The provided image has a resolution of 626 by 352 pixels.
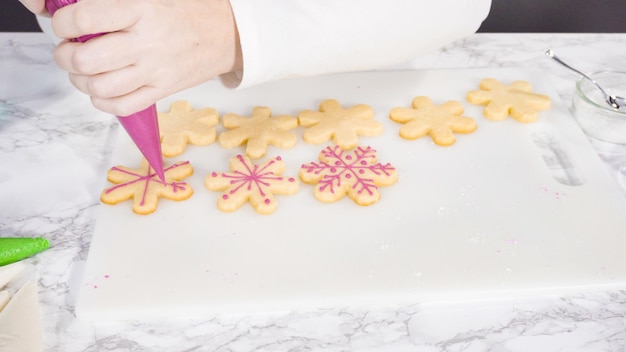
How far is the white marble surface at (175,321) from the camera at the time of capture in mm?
874

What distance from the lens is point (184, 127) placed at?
1196mm

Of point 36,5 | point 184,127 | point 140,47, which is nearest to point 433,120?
point 184,127

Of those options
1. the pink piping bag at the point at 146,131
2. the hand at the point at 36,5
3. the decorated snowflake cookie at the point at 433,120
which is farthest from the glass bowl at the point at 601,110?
the hand at the point at 36,5

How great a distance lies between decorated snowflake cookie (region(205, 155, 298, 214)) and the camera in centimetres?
104

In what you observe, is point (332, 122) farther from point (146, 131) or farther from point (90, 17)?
point (90, 17)

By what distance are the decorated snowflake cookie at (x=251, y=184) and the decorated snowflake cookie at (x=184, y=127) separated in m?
0.09

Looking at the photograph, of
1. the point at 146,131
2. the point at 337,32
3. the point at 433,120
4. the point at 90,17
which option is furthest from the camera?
the point at 433,120

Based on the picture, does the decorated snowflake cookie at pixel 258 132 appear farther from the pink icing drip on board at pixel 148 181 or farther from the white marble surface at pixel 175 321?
the white marble surface at pixel 175 321

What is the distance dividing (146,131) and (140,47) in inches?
5.3

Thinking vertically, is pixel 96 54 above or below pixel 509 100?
below

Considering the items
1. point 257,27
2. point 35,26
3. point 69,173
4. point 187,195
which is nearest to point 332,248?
point 187,195

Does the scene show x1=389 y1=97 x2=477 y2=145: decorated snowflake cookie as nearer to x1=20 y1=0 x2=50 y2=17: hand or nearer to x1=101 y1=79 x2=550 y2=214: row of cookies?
x1=101 y1=79 x2=550 y2=214: row of cookies

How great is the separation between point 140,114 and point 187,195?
0.15 metres

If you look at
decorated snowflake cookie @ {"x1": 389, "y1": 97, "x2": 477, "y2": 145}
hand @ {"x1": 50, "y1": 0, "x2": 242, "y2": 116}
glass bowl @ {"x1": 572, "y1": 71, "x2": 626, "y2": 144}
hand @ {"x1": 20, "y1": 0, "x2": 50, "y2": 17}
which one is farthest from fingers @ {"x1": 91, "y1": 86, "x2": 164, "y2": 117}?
glass bowl @ {"x1": 572, "y1": 71, "x2": 626, "y2": 144}
